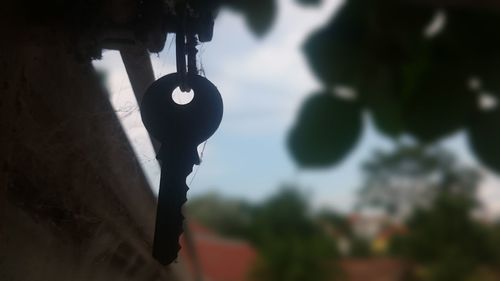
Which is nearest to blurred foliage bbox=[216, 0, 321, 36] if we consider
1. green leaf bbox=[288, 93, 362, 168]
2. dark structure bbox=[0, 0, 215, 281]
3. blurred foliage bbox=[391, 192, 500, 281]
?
green leaf bbox=[288, 93, 362, 168]

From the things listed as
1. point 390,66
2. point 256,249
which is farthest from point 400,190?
point 390,66

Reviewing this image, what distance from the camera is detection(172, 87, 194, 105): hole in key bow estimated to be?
189mm

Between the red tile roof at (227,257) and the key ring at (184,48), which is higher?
the red tile roof at (227,257)

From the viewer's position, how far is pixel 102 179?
200 mm

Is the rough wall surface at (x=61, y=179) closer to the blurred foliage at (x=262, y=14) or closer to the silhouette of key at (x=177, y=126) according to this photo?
the silhouette of key at (x=177, y=126)

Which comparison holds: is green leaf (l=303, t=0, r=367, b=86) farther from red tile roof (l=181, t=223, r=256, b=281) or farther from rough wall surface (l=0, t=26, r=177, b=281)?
red tile roof (l=181, t=223, r=256, b=281)

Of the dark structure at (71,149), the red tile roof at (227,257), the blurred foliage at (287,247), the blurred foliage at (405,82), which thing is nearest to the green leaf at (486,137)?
the blurred foliage at (405,82)

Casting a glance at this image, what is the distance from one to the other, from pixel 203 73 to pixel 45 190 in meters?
0.07

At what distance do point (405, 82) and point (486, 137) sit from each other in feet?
0.43

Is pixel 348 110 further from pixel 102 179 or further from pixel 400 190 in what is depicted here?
pixel 400 190

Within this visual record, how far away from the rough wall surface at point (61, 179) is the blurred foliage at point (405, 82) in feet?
1.80

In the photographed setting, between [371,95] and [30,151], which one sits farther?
[371,95]

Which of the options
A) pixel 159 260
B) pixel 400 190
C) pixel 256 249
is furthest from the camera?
pixel 400 190

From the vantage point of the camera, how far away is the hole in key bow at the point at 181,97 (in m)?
0.19
